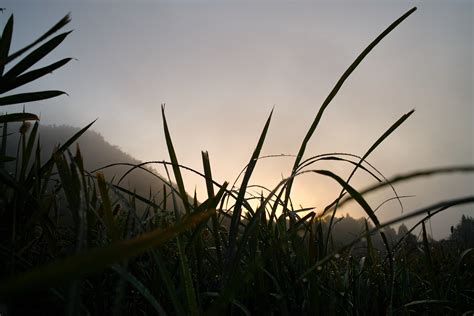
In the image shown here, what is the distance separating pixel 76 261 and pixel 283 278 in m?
1.11

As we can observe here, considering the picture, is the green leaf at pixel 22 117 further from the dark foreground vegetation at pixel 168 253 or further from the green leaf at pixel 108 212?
the green leaf at pixel 108 212

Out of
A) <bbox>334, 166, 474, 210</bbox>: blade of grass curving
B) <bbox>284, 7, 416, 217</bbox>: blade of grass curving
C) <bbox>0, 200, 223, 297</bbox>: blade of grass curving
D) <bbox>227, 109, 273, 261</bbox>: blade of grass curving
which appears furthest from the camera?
<bbox>284, 7, 416, 217</bbox>: blade of grass curving

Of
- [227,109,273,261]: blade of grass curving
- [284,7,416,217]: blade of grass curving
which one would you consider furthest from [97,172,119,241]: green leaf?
[284,7,416,217]: blade of grass curving

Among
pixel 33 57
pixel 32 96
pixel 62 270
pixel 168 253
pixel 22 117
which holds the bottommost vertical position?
pixel 168 253

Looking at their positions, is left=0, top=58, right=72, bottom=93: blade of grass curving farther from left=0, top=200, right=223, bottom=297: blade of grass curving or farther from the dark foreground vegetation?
left=0, top=200, right=223, bottom=297: blade of grass curving

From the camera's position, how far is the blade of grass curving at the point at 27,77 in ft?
5.12

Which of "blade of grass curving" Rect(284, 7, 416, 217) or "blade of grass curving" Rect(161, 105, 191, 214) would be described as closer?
"blade of grass curving" Rect(284, 7, 416, 217)

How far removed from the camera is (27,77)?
1.63 meters

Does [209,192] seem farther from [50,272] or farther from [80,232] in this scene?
[50,272]

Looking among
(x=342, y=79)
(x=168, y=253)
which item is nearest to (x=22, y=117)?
(x=168, y=253)

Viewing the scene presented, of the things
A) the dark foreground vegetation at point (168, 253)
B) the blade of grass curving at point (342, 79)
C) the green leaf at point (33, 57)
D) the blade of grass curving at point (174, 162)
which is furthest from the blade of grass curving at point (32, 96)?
the blade of grass curving at point (342, 79)

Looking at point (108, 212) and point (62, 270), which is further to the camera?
point (108, 212)

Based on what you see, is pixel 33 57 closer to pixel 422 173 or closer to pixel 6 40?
pixel 6 40

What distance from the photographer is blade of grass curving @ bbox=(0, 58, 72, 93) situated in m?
1.56
